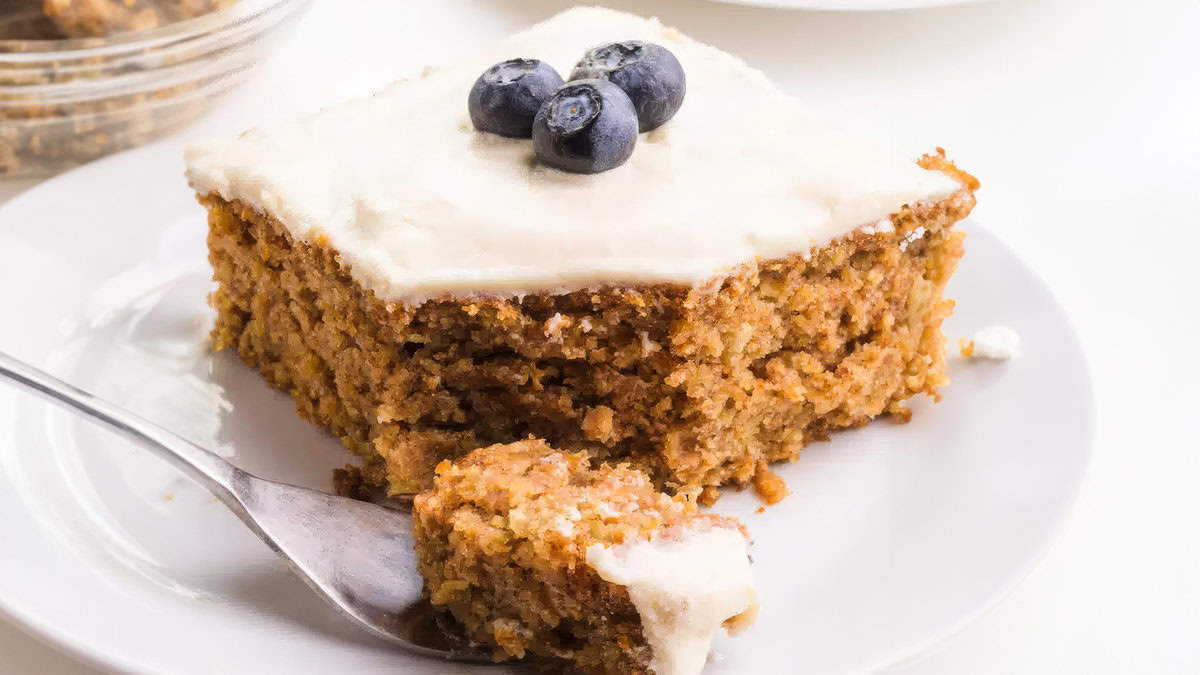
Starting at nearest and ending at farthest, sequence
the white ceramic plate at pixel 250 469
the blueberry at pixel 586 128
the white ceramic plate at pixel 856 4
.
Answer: the white ceramic plate at pixel 250 469
the blueberry at pixel 586 128
the white ceramic plate at pixel 856 4

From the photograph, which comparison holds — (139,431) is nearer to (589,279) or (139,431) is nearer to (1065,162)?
(589,279)

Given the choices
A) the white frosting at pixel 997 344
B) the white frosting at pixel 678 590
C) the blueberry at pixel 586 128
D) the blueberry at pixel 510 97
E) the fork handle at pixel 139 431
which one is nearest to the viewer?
the white frosting at pixel 678 590

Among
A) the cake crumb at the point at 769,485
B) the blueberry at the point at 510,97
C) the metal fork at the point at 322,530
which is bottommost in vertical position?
the cake crumb at the point at 769,485

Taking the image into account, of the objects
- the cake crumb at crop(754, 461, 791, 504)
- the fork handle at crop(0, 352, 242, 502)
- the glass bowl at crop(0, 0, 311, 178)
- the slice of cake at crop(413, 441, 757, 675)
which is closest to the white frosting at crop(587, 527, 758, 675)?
the slice of cake at crop(413, 441, 757, 675)

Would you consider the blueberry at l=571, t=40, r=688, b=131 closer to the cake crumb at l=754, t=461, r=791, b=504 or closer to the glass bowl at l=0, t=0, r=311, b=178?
the cake crumb at l=754, t=461, r=791, b=504

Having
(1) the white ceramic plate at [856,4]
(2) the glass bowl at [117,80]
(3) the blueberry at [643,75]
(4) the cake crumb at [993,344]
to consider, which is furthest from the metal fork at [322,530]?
(1) the white ceramic plate at [856,4]

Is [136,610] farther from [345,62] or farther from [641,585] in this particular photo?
[345,62]

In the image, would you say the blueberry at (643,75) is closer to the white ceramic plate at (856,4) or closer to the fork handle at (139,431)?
the fork handle at (139,431)

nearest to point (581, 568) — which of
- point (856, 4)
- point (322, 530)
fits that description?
point (322, 530)
